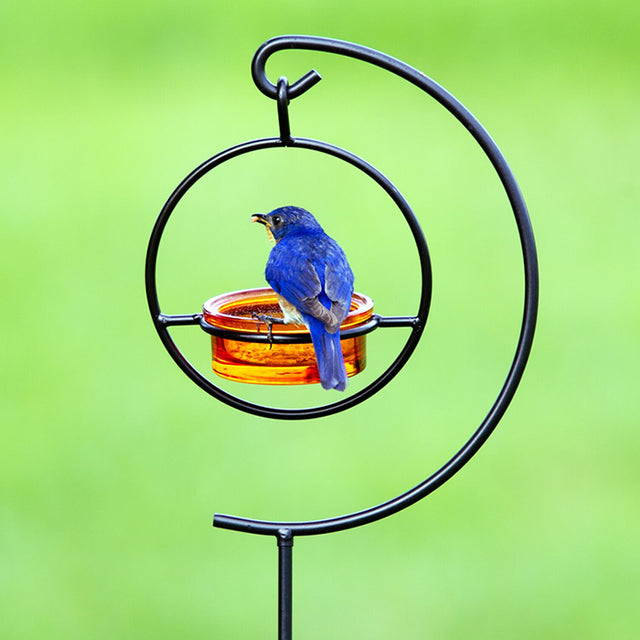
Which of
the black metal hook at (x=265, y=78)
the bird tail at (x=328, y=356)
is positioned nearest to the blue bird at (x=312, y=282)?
the bird tail at (x=328, y=356)

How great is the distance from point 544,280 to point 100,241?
2.30 meters

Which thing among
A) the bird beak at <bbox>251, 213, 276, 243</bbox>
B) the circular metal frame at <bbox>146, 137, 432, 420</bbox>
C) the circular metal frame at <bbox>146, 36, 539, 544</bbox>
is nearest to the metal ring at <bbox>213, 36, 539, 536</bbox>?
the circular metal frame at <bbox>146, 36, 539, 544</bbox>

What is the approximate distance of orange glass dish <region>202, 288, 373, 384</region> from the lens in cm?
183

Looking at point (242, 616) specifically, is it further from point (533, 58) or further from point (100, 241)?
point (533, 58)

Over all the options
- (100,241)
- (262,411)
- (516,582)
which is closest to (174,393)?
(100,241)

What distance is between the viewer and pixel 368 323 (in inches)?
75.2

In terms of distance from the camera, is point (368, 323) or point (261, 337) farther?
point (368, 323)

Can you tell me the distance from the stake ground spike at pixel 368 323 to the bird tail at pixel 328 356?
0.05 metres

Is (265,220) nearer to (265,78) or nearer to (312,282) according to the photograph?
(312,282)

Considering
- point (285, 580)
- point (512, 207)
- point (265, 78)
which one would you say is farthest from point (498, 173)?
point (285, 580)

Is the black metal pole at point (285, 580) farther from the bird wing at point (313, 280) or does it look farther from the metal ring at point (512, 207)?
the bird wing at point (313, 280)

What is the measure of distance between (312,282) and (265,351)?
140mm

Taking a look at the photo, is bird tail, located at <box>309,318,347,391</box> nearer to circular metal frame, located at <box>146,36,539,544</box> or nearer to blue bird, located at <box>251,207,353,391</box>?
blue bird, located at <box>251,207,353,391</box>

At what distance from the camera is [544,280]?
18.6ft
